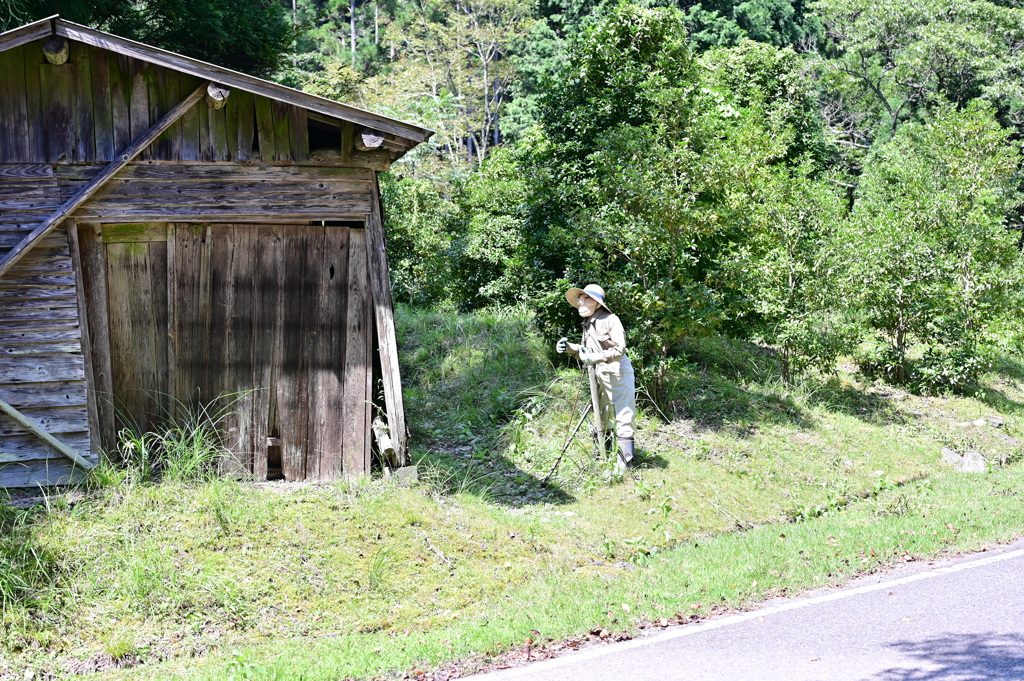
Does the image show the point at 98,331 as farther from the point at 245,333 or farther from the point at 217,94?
the point at 217,94

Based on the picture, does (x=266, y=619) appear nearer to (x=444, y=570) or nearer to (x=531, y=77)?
(x=444, y=570)

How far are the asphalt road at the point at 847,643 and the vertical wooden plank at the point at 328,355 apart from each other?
3.53 metres

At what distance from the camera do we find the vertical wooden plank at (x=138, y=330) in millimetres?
8195

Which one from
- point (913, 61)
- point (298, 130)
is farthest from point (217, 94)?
point (913, 61)

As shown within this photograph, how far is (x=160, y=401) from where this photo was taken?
8320 millimetres

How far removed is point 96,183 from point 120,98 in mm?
836

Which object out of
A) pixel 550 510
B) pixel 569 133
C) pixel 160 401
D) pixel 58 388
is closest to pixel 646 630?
pixel 550 510

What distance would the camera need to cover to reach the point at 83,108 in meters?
7.99

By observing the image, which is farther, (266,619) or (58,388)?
(58,388)

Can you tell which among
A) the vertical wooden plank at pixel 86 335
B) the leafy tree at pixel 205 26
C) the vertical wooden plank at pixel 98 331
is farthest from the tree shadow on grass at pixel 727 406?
the leafy tree at pixel 205 26

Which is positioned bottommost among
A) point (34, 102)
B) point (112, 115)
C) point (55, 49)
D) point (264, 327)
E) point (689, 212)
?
point (264, 327)

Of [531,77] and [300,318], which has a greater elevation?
[531,77]

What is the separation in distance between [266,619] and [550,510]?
10.9ft

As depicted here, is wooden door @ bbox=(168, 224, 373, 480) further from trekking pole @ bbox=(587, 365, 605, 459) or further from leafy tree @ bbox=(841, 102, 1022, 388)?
leafy tree @ bbox=(841, 102, 1022, 388)
